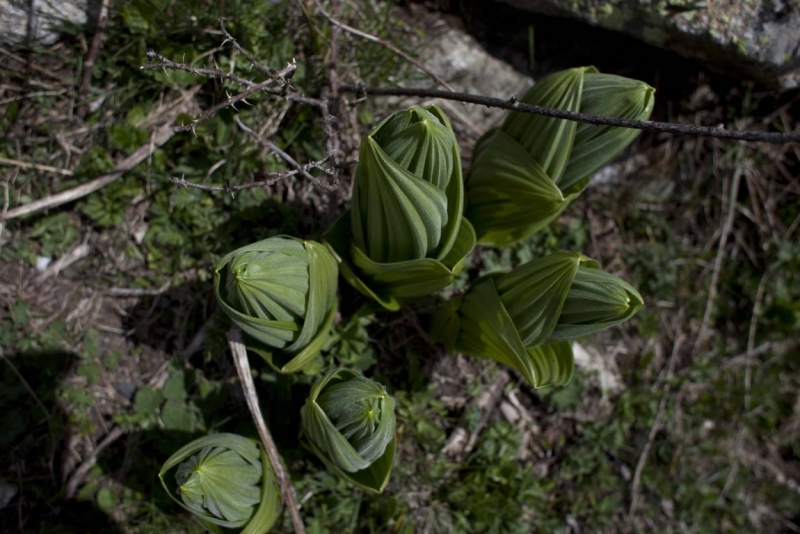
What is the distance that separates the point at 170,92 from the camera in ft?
9.30

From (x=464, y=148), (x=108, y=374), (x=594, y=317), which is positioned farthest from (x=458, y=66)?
(x=108, y=374)

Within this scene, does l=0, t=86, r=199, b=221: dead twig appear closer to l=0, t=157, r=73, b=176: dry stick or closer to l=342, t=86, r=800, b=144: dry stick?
l=0, t=157, r=73, b=176: dry stick

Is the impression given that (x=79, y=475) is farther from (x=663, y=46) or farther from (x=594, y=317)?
(x=663, y=46)

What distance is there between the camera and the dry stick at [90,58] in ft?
8.78

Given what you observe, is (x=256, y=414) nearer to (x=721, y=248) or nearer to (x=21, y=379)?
(x=21, y=379)

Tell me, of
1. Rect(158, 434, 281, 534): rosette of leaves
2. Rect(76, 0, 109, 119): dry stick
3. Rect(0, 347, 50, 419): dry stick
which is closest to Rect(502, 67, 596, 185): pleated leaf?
Rect(158, 434, 281, 534): rosette of leaves

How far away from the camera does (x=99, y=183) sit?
2.70 meters

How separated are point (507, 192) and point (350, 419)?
0.96 meters

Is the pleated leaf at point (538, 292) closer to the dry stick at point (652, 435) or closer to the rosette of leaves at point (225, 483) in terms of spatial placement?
the rosette of leaves at point (225, 483)

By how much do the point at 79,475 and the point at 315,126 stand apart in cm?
176

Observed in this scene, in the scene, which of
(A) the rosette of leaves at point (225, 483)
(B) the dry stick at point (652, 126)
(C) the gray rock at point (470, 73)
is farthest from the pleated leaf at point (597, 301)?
(C) the gray rock at point (470, 73)

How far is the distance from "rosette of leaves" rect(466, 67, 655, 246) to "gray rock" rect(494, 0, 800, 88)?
3.03 ft

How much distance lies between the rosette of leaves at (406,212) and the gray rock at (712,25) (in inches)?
55.2

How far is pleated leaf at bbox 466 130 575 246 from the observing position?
2154 millimetres
